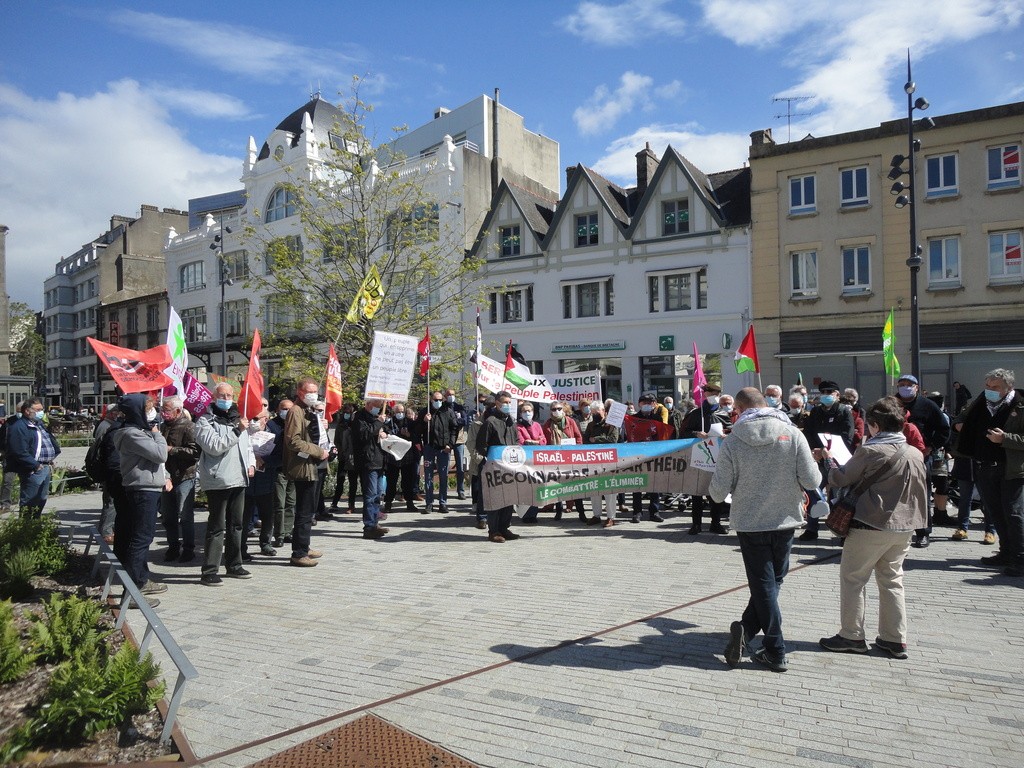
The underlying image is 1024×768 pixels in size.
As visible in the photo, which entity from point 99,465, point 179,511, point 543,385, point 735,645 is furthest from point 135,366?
point 735,645

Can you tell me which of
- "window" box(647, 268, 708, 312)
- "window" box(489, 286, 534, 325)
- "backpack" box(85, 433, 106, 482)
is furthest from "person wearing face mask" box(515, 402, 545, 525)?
"window" box(489, 286, 534, 325)

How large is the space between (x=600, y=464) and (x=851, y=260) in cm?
2173

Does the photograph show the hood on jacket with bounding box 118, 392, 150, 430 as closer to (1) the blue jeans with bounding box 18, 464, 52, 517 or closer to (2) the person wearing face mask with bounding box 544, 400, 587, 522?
(1) the blue jeans with bounding box 18, 464, 52, 517

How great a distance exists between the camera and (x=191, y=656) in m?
5.68

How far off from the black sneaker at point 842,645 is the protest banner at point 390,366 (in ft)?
23.1

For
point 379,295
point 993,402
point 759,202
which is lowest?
point 993,402

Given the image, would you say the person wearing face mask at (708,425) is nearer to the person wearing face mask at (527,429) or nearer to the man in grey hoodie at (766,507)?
the person wearing face mask at (527,429)

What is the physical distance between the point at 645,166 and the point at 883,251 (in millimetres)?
11622

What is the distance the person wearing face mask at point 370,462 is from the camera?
35.0 feet

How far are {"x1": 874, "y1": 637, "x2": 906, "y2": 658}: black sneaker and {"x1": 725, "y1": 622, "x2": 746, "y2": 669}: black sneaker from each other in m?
1.05

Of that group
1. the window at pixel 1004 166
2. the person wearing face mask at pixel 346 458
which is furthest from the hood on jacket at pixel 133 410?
the window at pixel 1004 166

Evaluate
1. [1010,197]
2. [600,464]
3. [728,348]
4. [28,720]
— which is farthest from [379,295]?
[1010,197]

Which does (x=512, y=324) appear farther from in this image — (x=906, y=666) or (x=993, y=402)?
(x=906, y=666)

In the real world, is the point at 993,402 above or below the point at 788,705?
above
